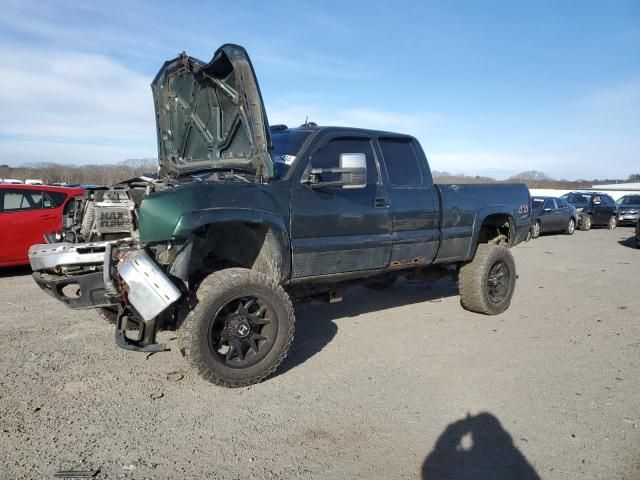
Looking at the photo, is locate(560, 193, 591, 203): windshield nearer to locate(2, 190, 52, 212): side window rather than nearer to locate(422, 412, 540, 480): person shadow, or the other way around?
locate(2, 190, 52, 212): side window

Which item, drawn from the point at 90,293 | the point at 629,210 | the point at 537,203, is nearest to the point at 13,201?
the point at 90,293

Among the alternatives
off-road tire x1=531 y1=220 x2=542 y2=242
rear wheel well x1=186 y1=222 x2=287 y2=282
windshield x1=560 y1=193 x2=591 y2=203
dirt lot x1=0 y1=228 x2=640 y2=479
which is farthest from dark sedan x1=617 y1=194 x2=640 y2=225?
rear wheel well x1=186 y1=222 x2=287 y2=282

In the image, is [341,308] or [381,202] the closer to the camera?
[381,202]

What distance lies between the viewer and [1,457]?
290cm

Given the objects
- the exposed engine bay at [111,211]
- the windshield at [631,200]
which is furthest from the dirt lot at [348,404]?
the windshield at [631,200]

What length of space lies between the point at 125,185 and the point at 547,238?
16.1 m

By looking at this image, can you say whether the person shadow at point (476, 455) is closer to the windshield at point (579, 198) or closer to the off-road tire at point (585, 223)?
the off-road tire at point (585, 223)

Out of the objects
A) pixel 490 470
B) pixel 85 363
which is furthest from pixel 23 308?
pixel 490 470

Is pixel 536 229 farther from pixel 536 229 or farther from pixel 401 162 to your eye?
pixel 401 162

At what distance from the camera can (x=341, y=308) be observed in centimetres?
655

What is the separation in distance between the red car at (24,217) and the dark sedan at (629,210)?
22566 millimetres

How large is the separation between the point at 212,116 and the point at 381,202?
5.97 ft

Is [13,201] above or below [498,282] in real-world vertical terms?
above

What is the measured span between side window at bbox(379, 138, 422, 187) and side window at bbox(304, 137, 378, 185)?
0.71 ft
